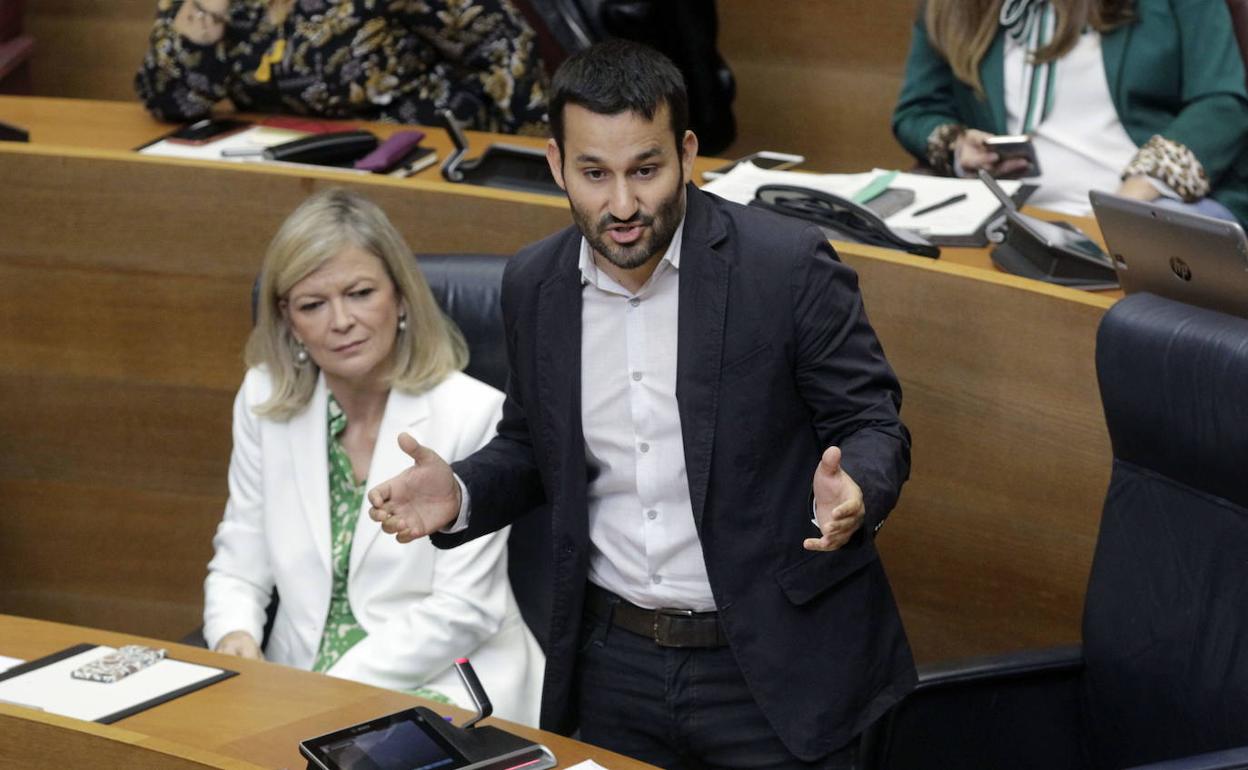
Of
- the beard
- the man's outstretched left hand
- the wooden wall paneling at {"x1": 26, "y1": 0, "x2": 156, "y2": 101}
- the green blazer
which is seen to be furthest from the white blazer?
the wooden wall paneling at {"x1": 26, "y1": 0, "x2": 156, "y2": 101}

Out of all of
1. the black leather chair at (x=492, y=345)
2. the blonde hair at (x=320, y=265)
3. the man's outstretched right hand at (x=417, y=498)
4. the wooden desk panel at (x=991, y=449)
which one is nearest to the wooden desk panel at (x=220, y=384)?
the wooden desk panel at (x=991, y=449)

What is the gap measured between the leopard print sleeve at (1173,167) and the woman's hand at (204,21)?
70.6 inches

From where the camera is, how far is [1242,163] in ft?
9.78

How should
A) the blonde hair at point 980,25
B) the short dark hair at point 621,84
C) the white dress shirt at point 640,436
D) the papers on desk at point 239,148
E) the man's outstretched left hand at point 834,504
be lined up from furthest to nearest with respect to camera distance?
the papers on desk at point 239,148, the blonde hair at point 980,25, the white dress shirt at point 640,436, the short dark hair at point 621,84, the man's outstretched left hand at point 834,504

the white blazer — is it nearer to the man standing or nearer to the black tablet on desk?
the man standing

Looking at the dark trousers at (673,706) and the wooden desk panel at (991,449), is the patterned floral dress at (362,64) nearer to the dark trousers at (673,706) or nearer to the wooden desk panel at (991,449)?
the wooden desk panel at (991,449)

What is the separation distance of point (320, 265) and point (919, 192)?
Result: 102 cm

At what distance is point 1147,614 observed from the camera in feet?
6.28

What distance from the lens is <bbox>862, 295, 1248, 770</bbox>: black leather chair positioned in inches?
70.0

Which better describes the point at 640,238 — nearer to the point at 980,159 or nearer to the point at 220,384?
the point at 980,159

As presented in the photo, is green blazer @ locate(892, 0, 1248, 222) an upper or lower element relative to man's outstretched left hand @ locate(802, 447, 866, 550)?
upper

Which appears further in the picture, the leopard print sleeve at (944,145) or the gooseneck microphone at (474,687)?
the leopard print sleeve at (944,145)

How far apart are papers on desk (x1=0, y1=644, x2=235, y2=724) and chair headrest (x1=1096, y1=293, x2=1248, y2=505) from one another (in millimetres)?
1101

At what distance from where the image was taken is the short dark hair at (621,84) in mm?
1692
